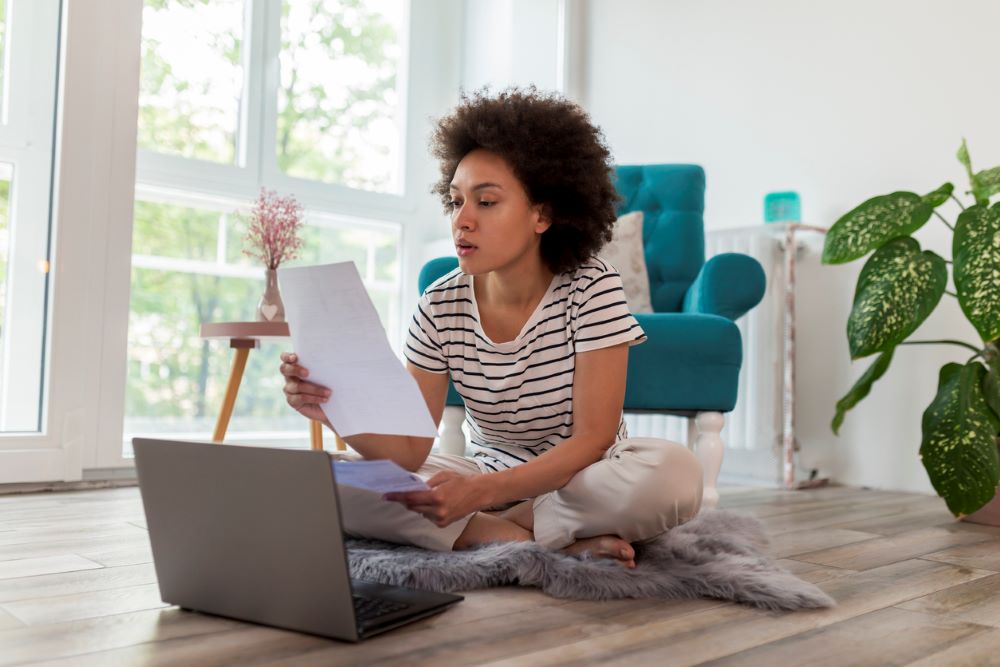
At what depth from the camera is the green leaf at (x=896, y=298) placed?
2.06 meters

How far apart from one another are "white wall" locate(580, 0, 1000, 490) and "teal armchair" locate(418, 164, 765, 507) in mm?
573

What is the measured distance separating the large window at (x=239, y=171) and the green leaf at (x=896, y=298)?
1956 mm

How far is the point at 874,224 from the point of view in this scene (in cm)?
217

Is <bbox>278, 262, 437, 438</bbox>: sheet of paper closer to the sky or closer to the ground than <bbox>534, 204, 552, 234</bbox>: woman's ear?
closer to the ground

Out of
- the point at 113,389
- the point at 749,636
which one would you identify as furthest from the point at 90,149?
the point at 749,636

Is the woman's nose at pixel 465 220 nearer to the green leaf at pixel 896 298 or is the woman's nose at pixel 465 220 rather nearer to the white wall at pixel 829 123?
the green leaf at pixel 896 298

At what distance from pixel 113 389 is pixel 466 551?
152cm

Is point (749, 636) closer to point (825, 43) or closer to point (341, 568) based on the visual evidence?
point (341, 568)

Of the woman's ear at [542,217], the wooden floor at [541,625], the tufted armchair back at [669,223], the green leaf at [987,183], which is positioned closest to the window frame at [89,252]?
the wooden floor at [541,625]

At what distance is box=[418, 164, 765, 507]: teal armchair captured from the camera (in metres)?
2.06

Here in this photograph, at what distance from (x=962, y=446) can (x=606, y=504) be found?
104 centimetres

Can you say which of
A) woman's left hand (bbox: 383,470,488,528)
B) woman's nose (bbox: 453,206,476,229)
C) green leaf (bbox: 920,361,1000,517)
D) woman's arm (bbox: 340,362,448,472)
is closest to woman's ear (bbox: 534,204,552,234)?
woman's nose (bbox: 453,206,476,229)

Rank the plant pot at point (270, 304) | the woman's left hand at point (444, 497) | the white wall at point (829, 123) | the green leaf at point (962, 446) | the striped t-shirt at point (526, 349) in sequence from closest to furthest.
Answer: the woman's left hand at point (444, 497)
the striped t-shirt at point (526, 349)
the green leaf at point (962, 446)
the plant pot at point (270, 304)
the white wall at point (829, 123)

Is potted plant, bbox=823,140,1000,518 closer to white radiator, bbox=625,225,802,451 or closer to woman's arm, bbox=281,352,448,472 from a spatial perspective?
white radiator, bbox=625,225,802,451
